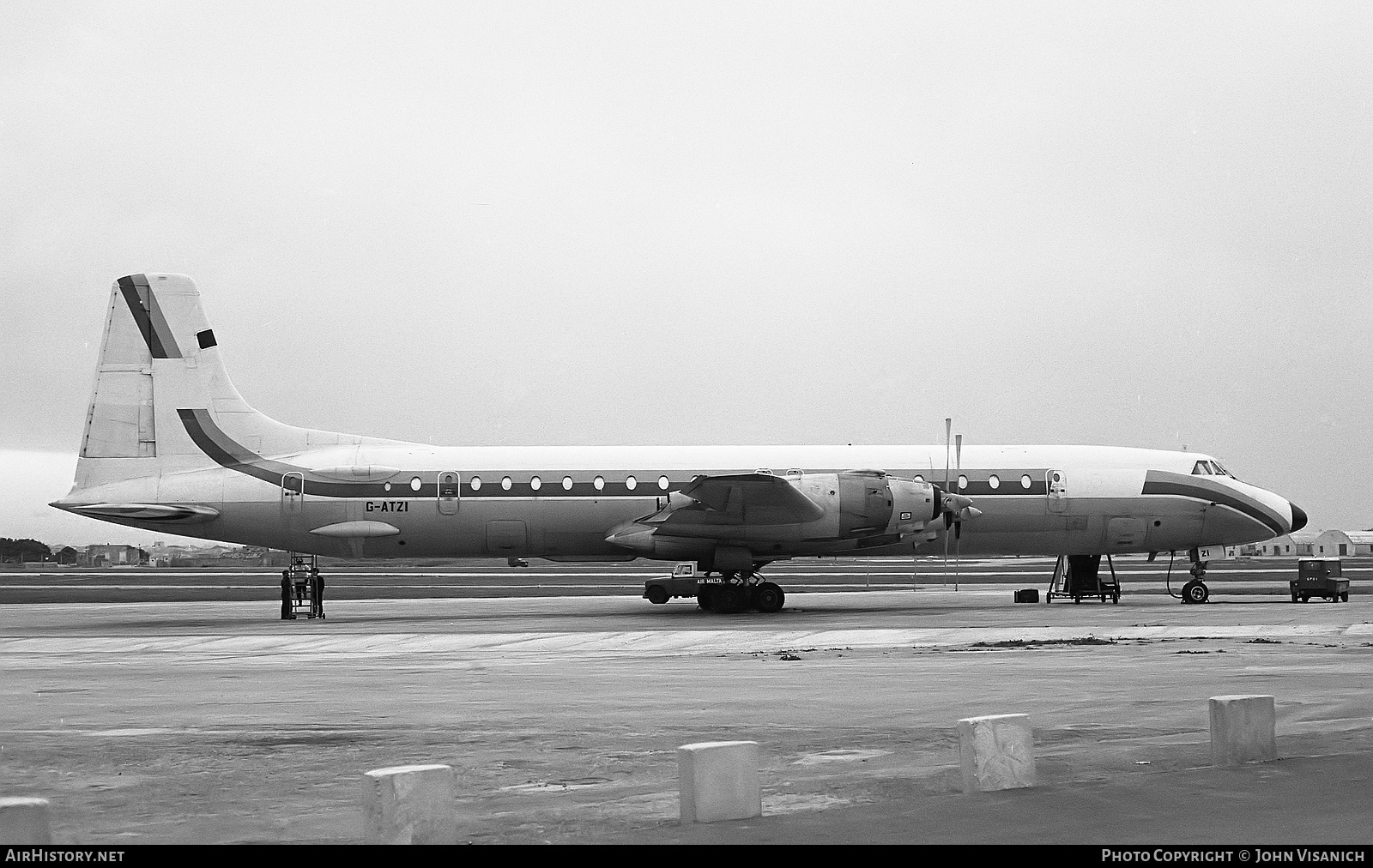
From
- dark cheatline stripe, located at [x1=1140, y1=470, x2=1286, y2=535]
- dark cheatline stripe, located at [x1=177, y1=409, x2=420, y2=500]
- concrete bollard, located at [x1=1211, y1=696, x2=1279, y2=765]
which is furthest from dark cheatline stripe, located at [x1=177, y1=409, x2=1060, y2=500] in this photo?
concrete bollard, located at [x1=1211, y1=696, x2=1279, y2=765]

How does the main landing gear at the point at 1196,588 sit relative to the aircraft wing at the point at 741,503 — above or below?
below

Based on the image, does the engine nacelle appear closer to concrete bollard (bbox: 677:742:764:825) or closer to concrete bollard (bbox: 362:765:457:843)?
concrete bollard (bbox: 677:742:764:825)

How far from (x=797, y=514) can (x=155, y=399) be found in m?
16.9

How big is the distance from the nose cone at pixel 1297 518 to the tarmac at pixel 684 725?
8262mm

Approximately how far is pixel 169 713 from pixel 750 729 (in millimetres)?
6512

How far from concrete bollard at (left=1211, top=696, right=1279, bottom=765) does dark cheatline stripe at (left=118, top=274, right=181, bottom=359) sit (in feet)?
102

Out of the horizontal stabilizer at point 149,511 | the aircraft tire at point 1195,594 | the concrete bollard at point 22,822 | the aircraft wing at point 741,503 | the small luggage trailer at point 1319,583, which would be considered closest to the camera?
the concrete bollard at point 22,822

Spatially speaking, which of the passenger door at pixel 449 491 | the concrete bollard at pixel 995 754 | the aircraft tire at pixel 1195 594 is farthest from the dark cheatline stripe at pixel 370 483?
the concrete bollard at pixel 995 754

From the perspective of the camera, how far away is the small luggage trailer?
128 feet

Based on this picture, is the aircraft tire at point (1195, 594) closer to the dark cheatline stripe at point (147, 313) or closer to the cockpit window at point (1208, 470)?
the cockpit window at point (1208, 470)

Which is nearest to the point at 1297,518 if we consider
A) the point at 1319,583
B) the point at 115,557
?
the point at 1319,583

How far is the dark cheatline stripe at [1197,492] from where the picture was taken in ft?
123

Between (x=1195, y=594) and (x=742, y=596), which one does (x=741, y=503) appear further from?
(x=1195, y=594)

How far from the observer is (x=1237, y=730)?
33.5ft
